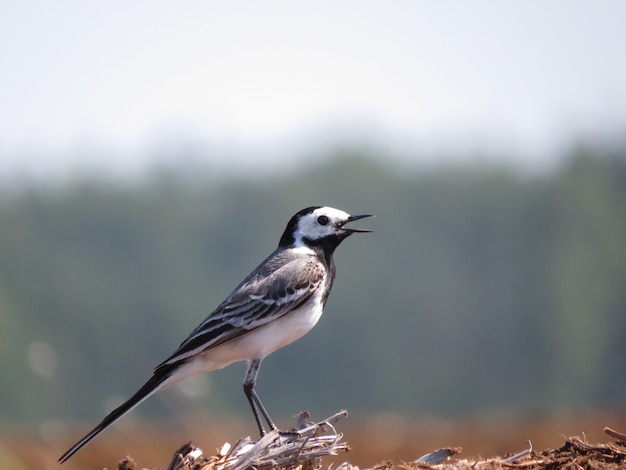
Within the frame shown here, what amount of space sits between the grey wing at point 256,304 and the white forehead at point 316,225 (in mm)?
550

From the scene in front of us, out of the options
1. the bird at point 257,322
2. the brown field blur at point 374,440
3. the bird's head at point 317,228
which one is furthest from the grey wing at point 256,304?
the brown field blur at point 374,440

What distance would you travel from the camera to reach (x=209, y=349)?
1077cm

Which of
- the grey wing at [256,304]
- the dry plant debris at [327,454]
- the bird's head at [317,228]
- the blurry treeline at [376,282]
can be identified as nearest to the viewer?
the dry plant debris at [327,454]

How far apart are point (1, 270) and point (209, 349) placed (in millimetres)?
65639

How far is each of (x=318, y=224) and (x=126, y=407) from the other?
3364 mm

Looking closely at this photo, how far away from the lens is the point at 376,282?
273 feet

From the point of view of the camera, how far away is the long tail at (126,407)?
9414 millimetres

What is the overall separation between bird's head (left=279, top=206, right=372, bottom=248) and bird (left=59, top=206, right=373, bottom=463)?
10.0 inches

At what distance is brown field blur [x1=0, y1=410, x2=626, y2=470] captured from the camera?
18594 millimetres

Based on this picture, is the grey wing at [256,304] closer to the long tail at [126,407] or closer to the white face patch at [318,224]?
the long tail at [126,407]

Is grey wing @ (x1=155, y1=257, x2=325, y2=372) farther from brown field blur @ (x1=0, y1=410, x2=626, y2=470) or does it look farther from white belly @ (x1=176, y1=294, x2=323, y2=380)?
brown field blur @ (x1=0, y1=410, x2=626, y2=470)

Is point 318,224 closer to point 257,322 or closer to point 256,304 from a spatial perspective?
point 256,304

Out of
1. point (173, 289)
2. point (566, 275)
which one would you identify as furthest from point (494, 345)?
point (173, 289)

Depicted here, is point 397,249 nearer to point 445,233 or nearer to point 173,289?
point 445,233
